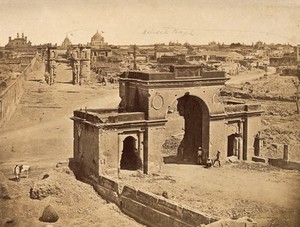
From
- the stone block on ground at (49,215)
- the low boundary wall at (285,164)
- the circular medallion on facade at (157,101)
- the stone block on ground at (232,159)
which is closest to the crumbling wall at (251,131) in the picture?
the stone block on ground at (232,159)

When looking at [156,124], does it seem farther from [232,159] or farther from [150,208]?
[150,208]

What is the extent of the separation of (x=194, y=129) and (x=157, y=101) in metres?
4.33

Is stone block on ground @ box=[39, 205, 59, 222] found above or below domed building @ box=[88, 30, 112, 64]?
below

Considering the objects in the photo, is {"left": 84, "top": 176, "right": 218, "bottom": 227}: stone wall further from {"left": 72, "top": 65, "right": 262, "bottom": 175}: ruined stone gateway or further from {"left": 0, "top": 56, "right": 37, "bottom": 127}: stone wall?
{"left": 0, "top": 56, "right": 37, "bottom": 127}: stone wall

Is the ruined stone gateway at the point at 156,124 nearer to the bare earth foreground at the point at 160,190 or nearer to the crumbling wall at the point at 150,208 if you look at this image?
the bare earth foreground at the point at 160,190

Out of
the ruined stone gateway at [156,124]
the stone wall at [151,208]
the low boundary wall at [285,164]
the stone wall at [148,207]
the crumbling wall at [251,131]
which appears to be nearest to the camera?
the stone wall at [151,208]

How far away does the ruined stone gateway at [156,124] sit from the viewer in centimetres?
2295

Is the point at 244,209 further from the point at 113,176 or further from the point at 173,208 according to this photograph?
the point at 113,176

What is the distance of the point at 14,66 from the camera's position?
6688cm

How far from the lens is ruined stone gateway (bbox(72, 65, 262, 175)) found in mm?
22953

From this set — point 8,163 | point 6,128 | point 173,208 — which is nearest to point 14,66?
point 6,128

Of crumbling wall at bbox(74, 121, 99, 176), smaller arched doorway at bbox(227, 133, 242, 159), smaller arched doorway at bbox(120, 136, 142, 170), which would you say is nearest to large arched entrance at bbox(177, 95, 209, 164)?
smaller arched doorway at bbox(227, 133, 242, 159)

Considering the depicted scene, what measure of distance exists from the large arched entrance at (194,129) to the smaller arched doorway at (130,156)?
158 inches

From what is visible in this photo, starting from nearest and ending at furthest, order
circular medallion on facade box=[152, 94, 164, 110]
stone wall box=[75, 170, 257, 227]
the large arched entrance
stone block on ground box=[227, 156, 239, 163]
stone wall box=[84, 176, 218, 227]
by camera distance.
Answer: stone wall box=[75, 170, 257, 227] → stone wall box=[84, 176, 218, 227] → circular medallion on facade box=[152, 94, 164, 110] → the large arched entrance → stone block on ground box=[227, 156, 239, 163]
